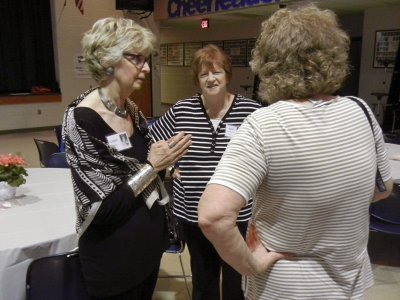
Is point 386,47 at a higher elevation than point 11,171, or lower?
higher

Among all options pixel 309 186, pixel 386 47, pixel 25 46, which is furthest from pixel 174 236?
pixel 386 47

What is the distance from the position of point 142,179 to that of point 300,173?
627 millimetres

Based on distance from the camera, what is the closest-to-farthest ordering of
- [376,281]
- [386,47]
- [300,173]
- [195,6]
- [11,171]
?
[300,173], [11,171], [376,281], [386,47], [195,6]

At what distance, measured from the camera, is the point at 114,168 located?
4.26 feet

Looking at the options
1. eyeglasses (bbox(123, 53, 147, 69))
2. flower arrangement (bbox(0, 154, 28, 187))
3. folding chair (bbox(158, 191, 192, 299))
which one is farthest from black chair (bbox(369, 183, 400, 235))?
flower arrangement (bbox(0, 154, 28, 187))

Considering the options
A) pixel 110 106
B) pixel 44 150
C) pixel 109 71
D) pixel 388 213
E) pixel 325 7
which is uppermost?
pixel 325 7

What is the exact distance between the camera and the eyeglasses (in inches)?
53.1

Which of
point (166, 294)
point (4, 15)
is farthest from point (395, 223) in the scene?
point (4, 15)

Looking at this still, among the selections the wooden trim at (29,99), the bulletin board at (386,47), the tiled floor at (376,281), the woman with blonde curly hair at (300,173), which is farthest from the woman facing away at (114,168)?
the bulletin board at (386,47)

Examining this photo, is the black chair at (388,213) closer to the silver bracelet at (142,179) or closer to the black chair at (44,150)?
the silver bracelet at (142,179)

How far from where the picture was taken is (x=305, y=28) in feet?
2.87

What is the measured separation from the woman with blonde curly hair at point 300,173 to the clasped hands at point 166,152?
49cm

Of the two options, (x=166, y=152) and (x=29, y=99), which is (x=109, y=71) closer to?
(x=166, y=152)

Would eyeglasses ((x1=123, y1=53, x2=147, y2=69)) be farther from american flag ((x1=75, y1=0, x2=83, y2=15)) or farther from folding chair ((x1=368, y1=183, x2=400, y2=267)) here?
american flag ((x1=75, y1=0, x2=83, y2=15))
